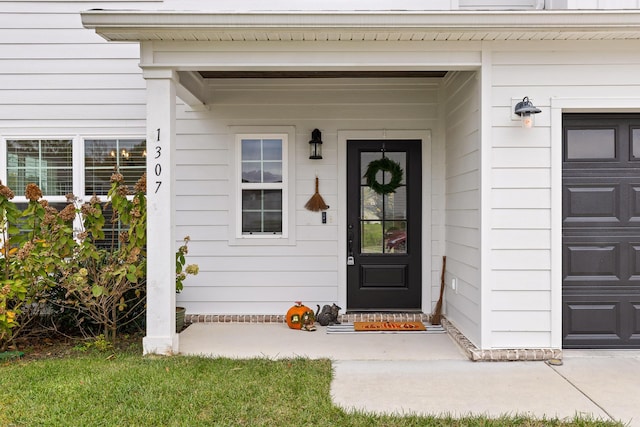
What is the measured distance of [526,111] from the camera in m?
3.60

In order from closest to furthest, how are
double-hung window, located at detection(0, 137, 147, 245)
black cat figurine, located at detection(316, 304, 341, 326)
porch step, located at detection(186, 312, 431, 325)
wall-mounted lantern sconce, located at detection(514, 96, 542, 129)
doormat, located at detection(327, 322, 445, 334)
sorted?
wall-mounted lantern sconce, located at detection(514, 96, 542, 129) → doormat, located at detection(327, 322, 445, 334) → black cat figurine, located at detection(316, 304, 341, 326) → porch step, located at detection(186, 312, 431, 325) → double-hung window, located at detection(0, 137, 147, 245)

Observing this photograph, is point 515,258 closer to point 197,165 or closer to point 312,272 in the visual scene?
point 312,272

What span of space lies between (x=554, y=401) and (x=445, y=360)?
966 millimetres

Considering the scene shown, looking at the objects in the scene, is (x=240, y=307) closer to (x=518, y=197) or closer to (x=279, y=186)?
(x=279, y=186)

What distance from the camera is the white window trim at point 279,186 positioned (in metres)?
5.12

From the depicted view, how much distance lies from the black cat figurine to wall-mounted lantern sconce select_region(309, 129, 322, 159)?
1750 mm

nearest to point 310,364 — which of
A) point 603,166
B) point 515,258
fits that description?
point 515,258

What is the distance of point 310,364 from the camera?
11.9 feet

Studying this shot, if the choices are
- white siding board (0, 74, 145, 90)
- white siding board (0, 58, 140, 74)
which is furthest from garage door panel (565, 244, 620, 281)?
white siding board (0, 58, 140, 74)

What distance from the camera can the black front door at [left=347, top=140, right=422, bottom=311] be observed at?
5145 mm

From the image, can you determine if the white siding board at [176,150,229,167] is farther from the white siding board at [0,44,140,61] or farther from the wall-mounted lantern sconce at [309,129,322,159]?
the white siding board at [0,44,140,61]

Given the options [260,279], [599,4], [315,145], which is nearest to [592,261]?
[599,4]

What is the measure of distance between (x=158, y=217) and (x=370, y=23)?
2.41m

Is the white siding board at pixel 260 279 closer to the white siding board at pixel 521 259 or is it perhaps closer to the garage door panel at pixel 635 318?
the white siding board at pixel 521 259
